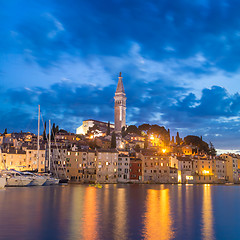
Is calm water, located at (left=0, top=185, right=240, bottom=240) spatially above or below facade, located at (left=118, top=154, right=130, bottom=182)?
below

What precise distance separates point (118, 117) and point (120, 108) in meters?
5.65

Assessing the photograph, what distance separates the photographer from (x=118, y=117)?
576 ft

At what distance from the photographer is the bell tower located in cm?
17438

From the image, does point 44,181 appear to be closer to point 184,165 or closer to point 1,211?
point 1,211

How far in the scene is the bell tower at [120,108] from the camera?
174375mm

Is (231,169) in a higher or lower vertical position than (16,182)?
higher

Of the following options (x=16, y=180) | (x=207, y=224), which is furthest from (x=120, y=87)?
(x=207, y=224)

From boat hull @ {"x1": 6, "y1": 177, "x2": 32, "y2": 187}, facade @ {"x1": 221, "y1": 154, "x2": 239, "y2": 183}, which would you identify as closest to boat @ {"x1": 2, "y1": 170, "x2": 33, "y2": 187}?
boat hull @ {"x1": 6, "y1": 177, "x2": 32, "y2": 187}

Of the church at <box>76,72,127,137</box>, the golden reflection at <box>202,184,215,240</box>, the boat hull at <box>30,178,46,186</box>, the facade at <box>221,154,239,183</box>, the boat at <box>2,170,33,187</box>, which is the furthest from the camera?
the church at <box>76,72,127,137</box>

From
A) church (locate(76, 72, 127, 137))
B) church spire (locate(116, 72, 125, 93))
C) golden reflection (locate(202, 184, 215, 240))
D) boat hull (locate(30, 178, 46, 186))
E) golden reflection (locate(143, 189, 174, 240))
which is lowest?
golden reflection (locate(202, 184, 215, 240))

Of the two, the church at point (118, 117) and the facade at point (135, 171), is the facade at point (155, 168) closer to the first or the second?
the facade at point (135, 171)

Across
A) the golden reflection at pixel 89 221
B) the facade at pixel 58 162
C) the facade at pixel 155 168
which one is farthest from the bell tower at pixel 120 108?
the golden reflection at pixel 89 221

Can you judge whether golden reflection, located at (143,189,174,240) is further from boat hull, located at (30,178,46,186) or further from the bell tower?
the bell tower

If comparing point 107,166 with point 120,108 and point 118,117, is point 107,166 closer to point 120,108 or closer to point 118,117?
Answer: point 118,117
